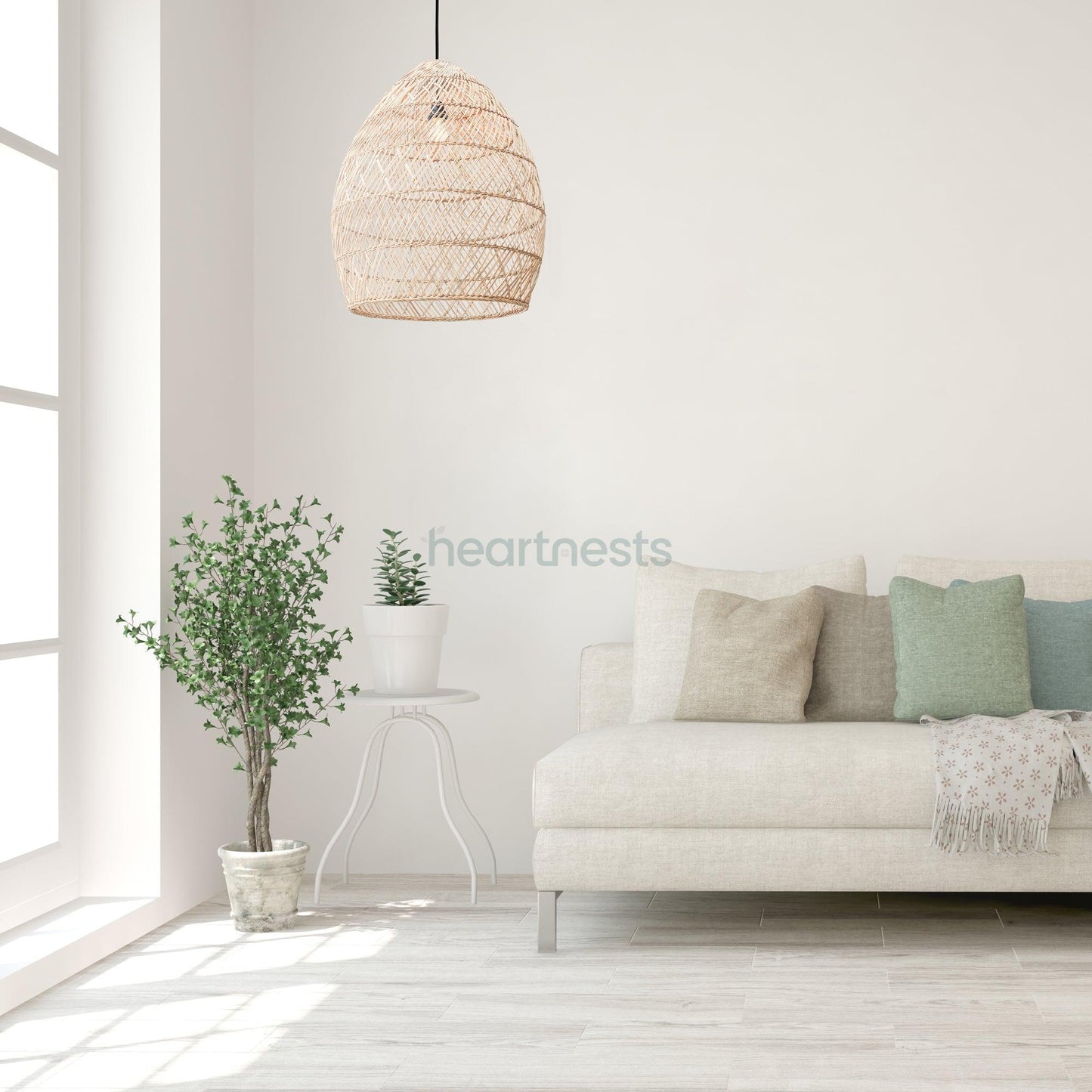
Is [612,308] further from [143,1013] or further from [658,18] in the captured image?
[143,1013]

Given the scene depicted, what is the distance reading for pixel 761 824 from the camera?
329cm

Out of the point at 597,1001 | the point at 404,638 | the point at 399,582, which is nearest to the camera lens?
the point at 597,1001

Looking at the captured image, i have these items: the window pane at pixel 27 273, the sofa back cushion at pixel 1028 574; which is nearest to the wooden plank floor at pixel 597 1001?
the sofa back cushion at pixel 1028 574

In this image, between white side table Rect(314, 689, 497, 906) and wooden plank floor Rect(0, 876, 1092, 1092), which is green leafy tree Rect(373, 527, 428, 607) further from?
wooden plank floor Rect(0, 876, 1092, 1092)

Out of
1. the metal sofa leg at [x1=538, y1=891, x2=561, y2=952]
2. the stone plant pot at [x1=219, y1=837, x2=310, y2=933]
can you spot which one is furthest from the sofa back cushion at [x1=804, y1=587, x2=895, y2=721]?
the stone plant pot at [x1=219, y1=837, x2=310, y2=933]

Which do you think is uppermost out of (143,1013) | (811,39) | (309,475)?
(811,39)

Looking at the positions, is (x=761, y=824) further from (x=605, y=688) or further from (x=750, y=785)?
(x=605, y=688)

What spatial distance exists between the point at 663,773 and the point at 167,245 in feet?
6.95

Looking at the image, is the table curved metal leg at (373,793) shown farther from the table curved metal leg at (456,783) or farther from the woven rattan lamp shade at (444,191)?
the woven rattan lamp shade at (444,191)

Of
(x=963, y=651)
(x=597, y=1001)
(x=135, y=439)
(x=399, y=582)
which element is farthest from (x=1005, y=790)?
(x=135, y=439)

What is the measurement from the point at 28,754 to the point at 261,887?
73 centimetres

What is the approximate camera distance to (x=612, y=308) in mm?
4516

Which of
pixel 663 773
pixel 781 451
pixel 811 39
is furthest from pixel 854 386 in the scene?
pixel 663 773

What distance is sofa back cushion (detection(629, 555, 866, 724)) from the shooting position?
13.0 ft
